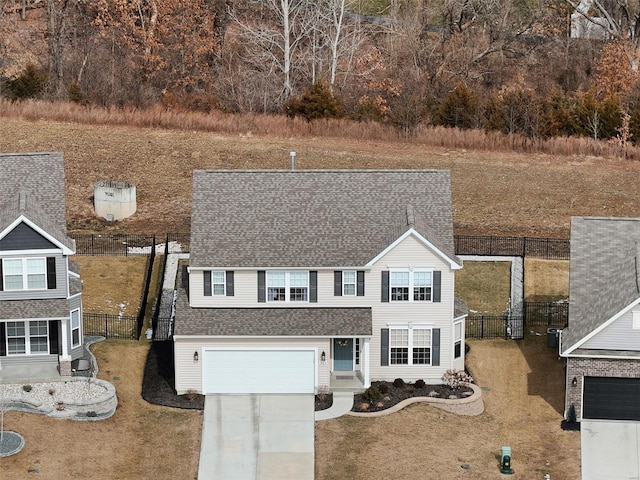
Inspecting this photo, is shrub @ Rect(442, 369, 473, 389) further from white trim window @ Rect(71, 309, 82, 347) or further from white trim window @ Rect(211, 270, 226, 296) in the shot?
white trim window @ Rect(71, 309, 82, 347)

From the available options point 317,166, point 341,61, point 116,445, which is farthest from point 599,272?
point 341,61

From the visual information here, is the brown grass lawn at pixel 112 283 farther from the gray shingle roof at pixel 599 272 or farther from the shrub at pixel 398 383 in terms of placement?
the gray shingle roof at pixel 599 272

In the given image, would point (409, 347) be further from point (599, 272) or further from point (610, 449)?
point (610, 449)

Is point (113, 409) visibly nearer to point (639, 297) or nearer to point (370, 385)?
point (370, 385)

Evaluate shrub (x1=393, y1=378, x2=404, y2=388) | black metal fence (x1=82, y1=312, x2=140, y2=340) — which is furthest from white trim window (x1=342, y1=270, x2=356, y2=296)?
black metal fence (x1=82, y1=312, x2=140, y2=340)

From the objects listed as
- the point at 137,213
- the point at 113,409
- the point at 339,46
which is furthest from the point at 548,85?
the point at 113,409

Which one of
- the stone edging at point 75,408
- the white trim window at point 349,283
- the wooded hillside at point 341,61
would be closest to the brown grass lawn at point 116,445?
the stone edging at point 75,408

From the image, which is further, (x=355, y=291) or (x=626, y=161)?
(x=626, y=161)
